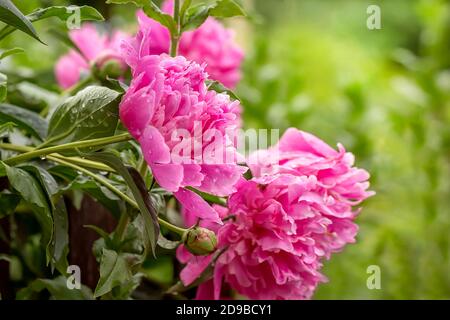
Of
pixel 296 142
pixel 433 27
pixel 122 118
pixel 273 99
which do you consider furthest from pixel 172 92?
pixel 433 27

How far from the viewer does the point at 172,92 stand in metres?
0.34

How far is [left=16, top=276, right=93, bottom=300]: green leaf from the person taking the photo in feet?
1.44

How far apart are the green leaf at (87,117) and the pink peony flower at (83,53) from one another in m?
0.15

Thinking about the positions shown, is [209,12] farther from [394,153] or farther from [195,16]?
[394,153]

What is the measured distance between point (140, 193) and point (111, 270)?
50 mm

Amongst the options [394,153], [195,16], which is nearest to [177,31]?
[195,16]

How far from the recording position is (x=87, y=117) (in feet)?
1.21

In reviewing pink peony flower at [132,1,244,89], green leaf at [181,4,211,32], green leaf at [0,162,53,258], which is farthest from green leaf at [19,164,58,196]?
pink peony flower at [132,1,244,89]

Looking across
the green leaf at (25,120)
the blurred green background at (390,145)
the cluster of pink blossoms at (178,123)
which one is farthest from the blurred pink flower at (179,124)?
the blurred green background at (390,145)

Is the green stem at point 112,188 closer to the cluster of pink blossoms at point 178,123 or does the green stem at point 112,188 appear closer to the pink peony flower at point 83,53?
the cluster of pink blossoms at point 178,123

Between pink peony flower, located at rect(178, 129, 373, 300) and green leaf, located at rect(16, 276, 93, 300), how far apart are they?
0.19ft

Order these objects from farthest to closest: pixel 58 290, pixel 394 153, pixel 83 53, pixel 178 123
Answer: pixel 394 153 < pixel 83 53 < pixel 58 290 < pixel 178 123

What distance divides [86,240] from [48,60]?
53 cm
